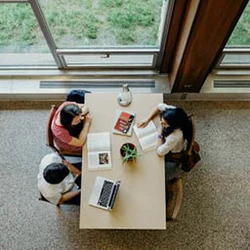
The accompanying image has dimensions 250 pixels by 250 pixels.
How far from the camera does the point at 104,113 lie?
246 centimetres

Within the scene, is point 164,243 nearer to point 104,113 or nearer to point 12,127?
point 104,113

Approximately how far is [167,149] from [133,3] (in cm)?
116

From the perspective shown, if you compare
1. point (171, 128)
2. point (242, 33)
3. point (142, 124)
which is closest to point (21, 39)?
point (142, 124)

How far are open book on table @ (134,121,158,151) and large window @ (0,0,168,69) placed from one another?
85 cm

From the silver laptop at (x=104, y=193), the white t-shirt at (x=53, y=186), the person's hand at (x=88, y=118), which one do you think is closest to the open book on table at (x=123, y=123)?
the person's hand at (x=88, y=118)

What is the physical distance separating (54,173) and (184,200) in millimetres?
1202

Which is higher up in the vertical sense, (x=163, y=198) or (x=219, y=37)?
(x=219, y=37)

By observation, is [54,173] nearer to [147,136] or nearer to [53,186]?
[53,186]

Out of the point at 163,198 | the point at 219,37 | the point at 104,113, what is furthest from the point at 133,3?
the point at 163,198

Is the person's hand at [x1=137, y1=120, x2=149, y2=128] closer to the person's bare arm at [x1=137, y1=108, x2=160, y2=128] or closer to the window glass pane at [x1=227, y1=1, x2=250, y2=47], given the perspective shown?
the person's bare arm at [x1=137, y1=108, x2=160, y2=128]

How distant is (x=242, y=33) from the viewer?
111 inches

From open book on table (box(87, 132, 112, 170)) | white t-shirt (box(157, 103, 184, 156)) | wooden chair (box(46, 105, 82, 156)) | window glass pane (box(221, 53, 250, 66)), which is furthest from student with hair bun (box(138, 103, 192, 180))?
window glass pane (box(221, 53, 250, 66))

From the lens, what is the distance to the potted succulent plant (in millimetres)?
2299

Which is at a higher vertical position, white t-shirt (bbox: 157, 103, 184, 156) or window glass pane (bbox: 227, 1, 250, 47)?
window glass pane (bbox: 227, 1, 250, 47)
